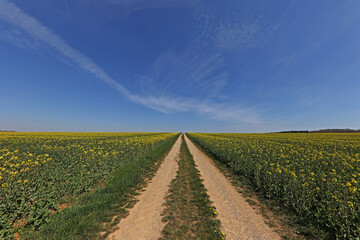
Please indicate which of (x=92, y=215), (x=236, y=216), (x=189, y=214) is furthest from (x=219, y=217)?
(x=92, y=215)

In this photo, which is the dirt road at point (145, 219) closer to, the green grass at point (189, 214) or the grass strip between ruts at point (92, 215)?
the green grass at point (189, 214)

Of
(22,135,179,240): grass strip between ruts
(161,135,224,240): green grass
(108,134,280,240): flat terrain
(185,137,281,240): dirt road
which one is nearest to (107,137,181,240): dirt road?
(108,134,280,240): flat terrain

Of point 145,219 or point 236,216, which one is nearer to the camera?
point 145,219

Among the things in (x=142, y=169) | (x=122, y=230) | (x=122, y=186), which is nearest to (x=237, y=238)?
(x=122, y=230)

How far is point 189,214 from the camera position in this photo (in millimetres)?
5598

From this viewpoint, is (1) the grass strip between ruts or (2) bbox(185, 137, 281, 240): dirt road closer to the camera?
(1) the grass strip between ruts

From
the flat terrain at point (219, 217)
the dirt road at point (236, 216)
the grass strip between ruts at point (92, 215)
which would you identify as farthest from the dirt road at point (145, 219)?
the dirt road at point (236, 216)

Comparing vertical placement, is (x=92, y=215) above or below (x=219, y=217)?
above

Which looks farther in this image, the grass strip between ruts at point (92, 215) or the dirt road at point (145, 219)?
the dirt road at point (145, 219)

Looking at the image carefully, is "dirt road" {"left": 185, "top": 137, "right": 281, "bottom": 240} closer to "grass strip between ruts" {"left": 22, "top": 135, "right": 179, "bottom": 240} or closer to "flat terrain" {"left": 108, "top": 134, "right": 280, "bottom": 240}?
"flat terrain" {"left": 108, "top": 134, "right": 280, "bottom": 240}

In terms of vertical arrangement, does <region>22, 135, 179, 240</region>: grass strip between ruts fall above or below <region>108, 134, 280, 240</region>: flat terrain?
above

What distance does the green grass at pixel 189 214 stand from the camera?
4551 mm

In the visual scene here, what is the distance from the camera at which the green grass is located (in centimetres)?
455

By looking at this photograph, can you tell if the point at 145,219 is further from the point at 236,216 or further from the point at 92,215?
the point at 236,216
